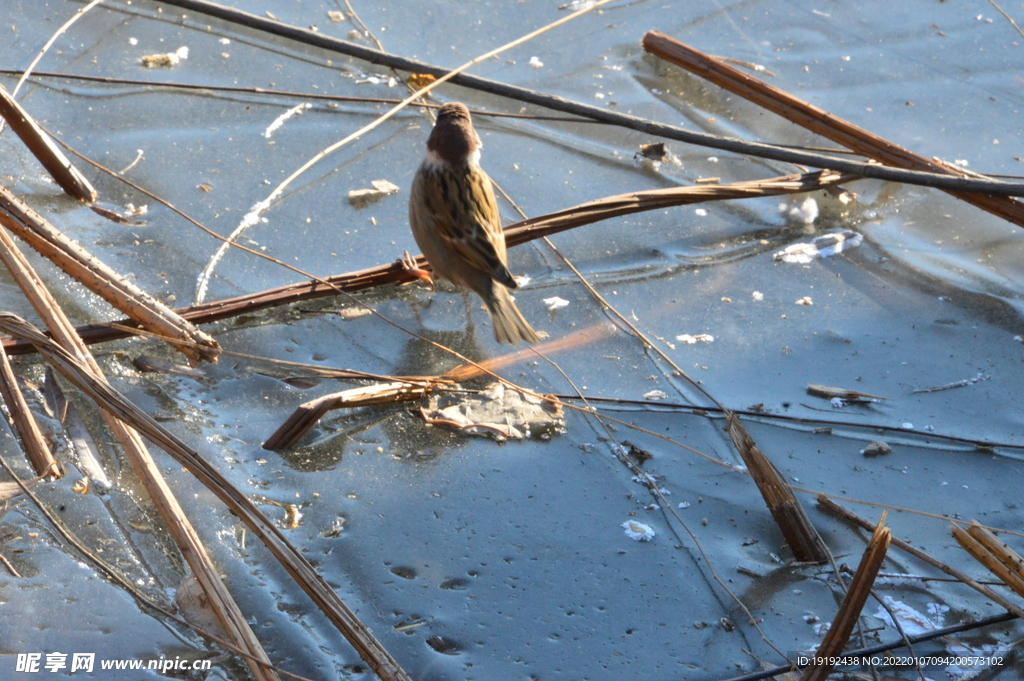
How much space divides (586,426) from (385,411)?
2.15 feet

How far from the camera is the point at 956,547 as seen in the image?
2469 millimetres

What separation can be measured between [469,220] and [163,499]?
4.77 ft

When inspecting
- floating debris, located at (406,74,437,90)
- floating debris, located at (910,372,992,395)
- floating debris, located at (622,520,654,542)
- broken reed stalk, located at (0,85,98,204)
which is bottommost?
floating debris, located at (622,520,654,542)

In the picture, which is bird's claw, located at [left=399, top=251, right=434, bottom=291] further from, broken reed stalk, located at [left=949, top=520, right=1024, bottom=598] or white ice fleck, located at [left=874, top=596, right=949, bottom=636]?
broken reed stalk, located at [left=949, top=520, right=1024, bottom=598]

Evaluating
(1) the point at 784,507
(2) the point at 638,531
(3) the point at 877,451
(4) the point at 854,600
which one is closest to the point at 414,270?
(2) the point at 638,531

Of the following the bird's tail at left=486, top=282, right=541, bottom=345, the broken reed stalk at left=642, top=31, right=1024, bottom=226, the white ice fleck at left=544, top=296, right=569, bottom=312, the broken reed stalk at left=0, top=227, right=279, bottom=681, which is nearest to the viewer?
the broken reed stalk at left=0, top=227, right=279, bottom=681

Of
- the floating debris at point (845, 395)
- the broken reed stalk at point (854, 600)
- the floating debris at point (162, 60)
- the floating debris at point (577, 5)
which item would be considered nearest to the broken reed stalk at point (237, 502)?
the broken reed stalk at point (854, 600)

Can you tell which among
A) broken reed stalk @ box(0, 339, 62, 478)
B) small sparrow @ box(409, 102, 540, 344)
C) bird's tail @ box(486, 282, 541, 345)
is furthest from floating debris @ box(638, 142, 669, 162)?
broken reed stalk @ box(0, 339, 62, 478)

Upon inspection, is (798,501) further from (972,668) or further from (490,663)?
(490,663)

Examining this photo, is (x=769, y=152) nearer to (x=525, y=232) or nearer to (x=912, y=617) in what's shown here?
(x=525, y=232)

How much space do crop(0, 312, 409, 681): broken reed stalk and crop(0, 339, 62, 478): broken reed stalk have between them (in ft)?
0.43

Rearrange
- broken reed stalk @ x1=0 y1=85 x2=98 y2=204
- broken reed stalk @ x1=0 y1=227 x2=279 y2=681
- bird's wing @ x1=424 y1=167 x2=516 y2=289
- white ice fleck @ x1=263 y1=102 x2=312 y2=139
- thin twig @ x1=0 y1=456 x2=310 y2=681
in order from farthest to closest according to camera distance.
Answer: white ice fleck @ x1=263 y1=102 x2=312 y2=139
broken reed stalk @ x1=0 y1=85 x2=98 y2=204
bird's wing @ x1=424 y1=167 x2=516 y2=289
broken reed stalk @ x1=0 y1=227 x2=279 y2=681
thin twig @ x1=0 y1=456 x2=310 y2=681

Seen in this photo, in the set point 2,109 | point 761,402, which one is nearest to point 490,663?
point 761,402

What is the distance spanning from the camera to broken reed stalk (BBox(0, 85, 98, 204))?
3.07 m
